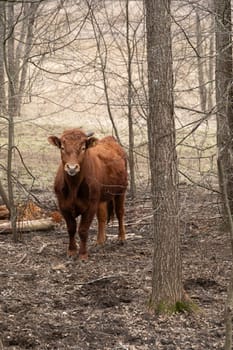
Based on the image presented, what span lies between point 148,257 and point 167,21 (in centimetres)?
376

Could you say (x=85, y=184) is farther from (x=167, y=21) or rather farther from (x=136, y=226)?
(x=167, y=21)

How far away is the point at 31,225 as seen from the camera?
10.4 metres

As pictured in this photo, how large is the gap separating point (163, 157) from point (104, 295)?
1787mm

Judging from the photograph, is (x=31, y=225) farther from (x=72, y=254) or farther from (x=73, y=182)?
(x=73, y=182)

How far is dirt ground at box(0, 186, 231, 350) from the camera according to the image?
18.8ft

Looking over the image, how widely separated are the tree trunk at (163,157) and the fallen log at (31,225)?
168 inches

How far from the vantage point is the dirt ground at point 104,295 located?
18.8ft

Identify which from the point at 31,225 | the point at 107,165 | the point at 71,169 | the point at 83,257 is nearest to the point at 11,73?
the point at 107,165

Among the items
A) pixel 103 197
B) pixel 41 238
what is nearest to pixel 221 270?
pixel 103 197

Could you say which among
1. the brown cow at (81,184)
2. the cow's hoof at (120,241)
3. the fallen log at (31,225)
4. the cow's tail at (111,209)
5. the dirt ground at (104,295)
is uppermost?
the brown cow at (81,184)

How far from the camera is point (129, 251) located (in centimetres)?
919

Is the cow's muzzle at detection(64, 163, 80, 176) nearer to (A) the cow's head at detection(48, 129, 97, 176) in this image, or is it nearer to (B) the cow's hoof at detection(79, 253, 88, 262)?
(A) the cow's head at detection(48, 129, 97, 176)

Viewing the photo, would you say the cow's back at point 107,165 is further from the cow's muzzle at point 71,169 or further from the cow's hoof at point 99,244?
the cow's hoof at point 99,244

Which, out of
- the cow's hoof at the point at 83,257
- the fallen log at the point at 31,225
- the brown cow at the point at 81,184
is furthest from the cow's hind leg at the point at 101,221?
the fallen log at the point at 31,225
